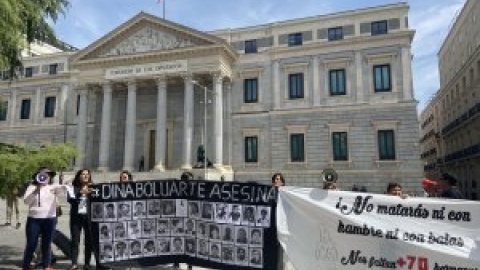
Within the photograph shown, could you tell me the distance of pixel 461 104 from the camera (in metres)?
43.5

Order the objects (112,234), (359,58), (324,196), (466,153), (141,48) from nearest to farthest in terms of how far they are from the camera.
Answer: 1. (324,196)
2. (112,234)
3. (359,58)
4. (141,48)
5. (466,153)

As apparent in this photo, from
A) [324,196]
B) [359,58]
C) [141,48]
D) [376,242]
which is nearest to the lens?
[376,242]

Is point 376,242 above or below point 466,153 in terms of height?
below

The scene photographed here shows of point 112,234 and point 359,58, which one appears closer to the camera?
point 112,234

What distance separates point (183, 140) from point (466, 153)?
2556cm

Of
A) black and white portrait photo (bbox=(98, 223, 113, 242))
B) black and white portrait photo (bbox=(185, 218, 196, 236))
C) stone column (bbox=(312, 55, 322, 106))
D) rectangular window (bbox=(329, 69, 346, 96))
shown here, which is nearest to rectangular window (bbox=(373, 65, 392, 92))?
rectangular window (bbox=(329, 69, 346, 96))

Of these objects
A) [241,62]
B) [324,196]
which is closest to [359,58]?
[241,62]

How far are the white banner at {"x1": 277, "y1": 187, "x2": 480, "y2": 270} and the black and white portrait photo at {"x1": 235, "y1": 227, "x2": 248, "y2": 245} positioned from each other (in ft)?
1.99

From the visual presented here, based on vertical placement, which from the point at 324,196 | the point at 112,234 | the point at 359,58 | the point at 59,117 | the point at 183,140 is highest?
the point at 359,58

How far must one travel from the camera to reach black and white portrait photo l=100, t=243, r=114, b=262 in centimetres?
771

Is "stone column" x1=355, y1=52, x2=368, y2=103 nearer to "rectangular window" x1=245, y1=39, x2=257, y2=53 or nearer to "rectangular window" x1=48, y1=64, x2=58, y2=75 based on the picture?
"rectangular window" x1=245, y1=39, x2=257, y2=53

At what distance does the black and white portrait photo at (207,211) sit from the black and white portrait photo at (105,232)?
1715 millimetres

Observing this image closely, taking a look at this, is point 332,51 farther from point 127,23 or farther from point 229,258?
point 229,258

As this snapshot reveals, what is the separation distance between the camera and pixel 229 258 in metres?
7.44
